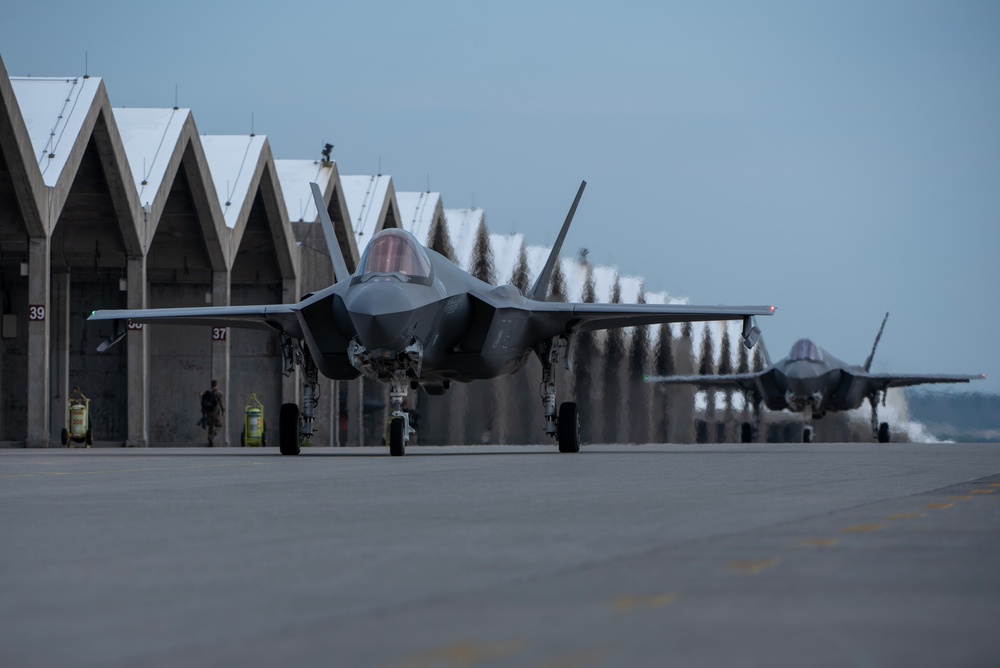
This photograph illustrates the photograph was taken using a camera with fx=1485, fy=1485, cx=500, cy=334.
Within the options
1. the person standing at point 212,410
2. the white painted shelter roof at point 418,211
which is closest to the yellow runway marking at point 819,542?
the person standing at point 212,410

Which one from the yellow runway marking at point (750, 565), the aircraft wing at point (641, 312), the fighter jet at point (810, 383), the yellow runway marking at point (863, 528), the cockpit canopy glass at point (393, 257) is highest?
the cockpit canopy glass at point (393, 257)

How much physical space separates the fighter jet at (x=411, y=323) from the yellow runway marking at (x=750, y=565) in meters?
12.3

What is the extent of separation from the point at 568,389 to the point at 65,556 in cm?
3876

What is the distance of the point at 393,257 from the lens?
18.2 meters

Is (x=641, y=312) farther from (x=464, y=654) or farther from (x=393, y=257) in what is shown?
(x=464, y=654)

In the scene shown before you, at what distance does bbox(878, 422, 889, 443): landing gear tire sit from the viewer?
41.6 meters

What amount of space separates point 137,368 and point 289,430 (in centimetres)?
1400

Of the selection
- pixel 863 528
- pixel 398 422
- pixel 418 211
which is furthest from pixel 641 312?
pixel 418 211

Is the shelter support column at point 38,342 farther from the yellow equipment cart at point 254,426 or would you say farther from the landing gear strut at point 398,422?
the landing gear strut at point 398,422

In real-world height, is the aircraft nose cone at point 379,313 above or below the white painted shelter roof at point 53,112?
below

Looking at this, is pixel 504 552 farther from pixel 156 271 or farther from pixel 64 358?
pixel 156 271

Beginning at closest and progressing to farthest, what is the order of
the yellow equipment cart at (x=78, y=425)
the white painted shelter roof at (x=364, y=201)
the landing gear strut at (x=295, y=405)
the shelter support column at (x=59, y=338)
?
the landing gear strut at (x=295, y=405), the yellow equipment cart at (x=78, y=425), the shelter support column at (x=59, y=338), the white painted shelter roof at (x=364, y=201)

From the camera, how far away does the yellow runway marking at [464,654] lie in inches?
124

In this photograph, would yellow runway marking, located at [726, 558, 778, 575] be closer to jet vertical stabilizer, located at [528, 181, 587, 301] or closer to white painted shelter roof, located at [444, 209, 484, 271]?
jet vertical stabilizer, located at [528, 181, 587, 301]
